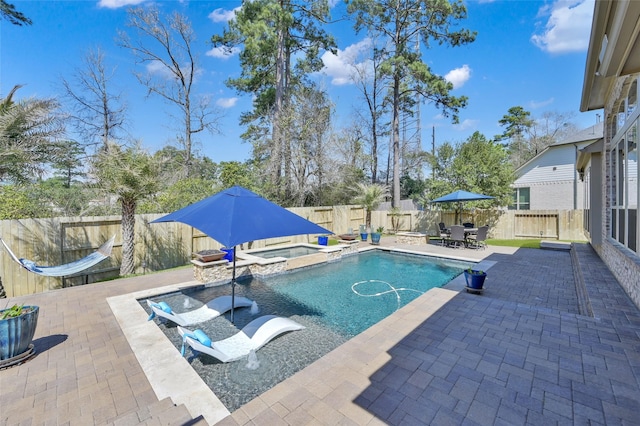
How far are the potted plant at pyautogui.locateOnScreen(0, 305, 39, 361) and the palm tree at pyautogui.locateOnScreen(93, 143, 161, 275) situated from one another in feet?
15.8

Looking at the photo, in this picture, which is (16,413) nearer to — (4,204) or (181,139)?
(4,204)

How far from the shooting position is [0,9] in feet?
24.7

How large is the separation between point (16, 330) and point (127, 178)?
203 inches

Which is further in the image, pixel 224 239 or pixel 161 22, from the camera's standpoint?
pixel 161 22

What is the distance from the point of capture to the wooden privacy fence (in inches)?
271

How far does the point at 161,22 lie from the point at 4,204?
14293mm

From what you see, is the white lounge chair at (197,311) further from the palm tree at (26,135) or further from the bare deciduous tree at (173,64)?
the bare deciduous tree at (173,64)

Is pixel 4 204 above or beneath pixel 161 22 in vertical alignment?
beneath

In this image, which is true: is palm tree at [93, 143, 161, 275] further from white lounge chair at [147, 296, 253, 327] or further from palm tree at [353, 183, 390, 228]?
palm tree at [353, 183, 390, 228]

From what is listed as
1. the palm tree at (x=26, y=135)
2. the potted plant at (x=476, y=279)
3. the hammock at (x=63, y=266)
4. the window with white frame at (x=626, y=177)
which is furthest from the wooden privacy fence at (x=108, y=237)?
the window with white frame at (x=626, y=177)

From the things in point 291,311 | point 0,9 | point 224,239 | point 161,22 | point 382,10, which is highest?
point 382,10

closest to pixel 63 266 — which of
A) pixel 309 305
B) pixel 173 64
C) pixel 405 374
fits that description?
pixel 309 305

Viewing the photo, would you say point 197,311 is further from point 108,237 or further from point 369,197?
point 369,197

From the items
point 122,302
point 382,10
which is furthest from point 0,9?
point 382,10
